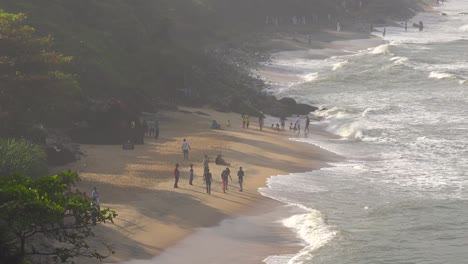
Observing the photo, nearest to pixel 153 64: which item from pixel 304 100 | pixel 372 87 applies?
pixel 304 100

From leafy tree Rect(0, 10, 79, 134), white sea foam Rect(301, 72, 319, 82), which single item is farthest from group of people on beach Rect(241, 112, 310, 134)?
white sea foam Rect(301, 72, 319, 82)

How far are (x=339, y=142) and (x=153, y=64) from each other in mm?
14466

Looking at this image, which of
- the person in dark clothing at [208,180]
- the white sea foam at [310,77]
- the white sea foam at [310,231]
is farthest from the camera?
the white sea foam at [310,77]

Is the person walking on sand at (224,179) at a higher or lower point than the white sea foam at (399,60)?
lower

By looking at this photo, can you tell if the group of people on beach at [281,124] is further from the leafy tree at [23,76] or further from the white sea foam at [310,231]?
the white sea foam at [310,231]

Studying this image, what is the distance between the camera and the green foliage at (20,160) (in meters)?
24.2

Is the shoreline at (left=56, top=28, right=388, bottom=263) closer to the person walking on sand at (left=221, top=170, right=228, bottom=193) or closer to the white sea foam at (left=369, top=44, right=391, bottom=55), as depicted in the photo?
the person walking on sand at (left=221, top=170, right=228, bottom=193)

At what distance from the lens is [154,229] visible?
79.4ft

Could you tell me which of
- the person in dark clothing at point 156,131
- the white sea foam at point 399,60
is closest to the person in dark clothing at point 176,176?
the person in dark clothing at point 156,131

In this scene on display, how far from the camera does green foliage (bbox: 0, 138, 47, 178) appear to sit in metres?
24.2

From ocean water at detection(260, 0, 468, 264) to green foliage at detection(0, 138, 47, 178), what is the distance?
27.5 feet

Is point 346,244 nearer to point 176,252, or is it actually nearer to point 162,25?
point 176,252

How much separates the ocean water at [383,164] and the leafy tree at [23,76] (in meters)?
10.3

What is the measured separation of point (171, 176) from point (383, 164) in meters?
10.4
